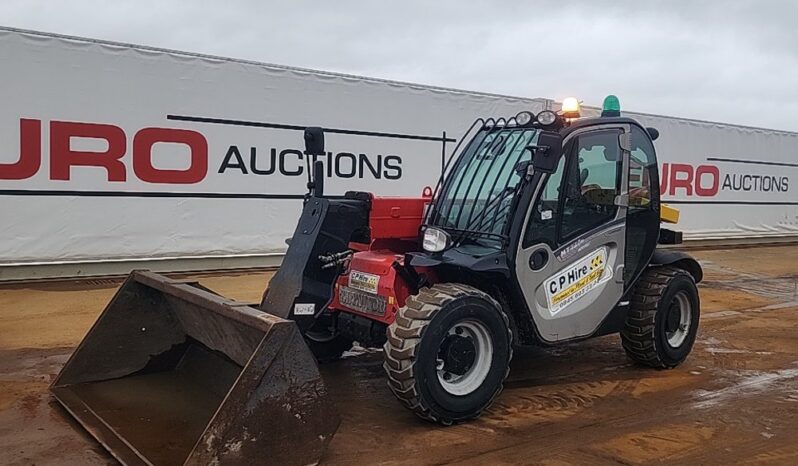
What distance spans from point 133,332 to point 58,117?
17.5 ft

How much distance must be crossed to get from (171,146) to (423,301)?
22.0 feet

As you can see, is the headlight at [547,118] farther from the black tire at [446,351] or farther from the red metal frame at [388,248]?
the black tire at [446,351]

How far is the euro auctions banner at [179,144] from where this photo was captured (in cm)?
898

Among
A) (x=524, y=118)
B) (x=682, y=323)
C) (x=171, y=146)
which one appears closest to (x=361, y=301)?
(x=524, y=118)

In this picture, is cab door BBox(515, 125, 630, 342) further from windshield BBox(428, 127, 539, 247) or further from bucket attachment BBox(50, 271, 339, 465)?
bucket attachment BBox(50, 271, 339, 465)

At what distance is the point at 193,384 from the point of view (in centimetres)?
466

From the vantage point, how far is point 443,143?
1234 centimetres

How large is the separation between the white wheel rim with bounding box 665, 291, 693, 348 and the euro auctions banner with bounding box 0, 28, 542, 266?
6.43 metres

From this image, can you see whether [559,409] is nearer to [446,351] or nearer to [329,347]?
[446,351]

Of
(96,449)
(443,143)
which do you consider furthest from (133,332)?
(443,143)

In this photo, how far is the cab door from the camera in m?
4.77

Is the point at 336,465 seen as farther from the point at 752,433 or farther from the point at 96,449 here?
the point at 752,433

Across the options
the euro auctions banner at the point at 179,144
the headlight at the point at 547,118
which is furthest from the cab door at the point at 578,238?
the euro auctions banner at the point at 179,144

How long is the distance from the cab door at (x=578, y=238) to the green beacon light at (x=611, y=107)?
6.9 inches
